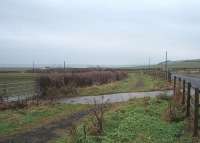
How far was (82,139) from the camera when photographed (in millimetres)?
9836

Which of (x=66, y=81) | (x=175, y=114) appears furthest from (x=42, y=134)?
(x=66, y=81)

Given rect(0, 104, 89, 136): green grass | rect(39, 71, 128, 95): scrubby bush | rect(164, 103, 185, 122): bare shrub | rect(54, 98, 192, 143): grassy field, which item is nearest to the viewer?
rect(54, 98, 192, 143): grassy field

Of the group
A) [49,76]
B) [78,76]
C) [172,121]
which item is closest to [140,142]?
[172,121]

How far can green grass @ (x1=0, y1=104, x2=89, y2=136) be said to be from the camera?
1335cm

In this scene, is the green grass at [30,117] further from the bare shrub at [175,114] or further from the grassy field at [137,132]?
the bare shrub at [175,114]

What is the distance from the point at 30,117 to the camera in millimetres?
15594

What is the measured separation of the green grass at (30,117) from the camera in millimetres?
13352

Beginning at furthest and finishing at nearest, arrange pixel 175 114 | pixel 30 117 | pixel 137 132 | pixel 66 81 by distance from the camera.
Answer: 1. pixel 66 81
2. pixel 30 117
3. pixel 175 114
4. pixel 137 132

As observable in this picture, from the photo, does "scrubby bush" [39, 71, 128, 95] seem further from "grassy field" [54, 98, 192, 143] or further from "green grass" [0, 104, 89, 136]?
"grassy field" [54, 98, 192, 143]

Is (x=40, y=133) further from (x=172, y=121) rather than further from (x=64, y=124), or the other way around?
(x=172, y=121)

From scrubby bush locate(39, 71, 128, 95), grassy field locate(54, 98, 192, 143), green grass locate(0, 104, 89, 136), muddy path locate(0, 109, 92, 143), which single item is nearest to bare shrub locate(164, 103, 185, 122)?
grassy field locate(54, 98, 192, 143)

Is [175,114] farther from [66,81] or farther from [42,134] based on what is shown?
[66,81]

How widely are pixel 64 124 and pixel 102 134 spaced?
378 centimetres

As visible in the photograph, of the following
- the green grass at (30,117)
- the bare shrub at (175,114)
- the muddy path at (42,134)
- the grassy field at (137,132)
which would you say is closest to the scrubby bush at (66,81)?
the green grass at (30,117)
